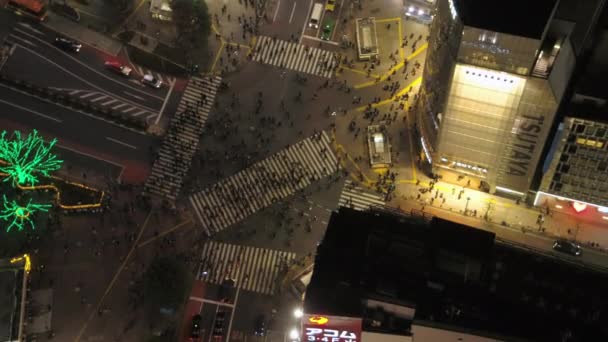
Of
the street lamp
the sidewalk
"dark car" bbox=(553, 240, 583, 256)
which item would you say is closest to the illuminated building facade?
"dark car" bbox=(553, 240, 583, 256)

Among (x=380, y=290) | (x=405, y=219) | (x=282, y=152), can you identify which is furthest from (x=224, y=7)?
(x=380, y=290)

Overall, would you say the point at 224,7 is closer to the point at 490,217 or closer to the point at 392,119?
the point at 392,119

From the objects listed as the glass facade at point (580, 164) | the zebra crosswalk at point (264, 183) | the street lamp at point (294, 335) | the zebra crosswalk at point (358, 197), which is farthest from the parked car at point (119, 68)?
the glass facade at point (580, 164)

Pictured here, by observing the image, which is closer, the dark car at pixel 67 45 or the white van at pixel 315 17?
the dark car at pixel 67 45

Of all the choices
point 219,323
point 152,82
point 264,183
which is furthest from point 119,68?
point 219,323

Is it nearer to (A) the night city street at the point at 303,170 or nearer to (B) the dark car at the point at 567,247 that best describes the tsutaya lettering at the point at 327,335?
(A) the night city street at the point at 303,170

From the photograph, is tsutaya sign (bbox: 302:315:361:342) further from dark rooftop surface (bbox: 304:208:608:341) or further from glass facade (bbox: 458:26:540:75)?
glass facade (bbox: 458:26:540:75)
